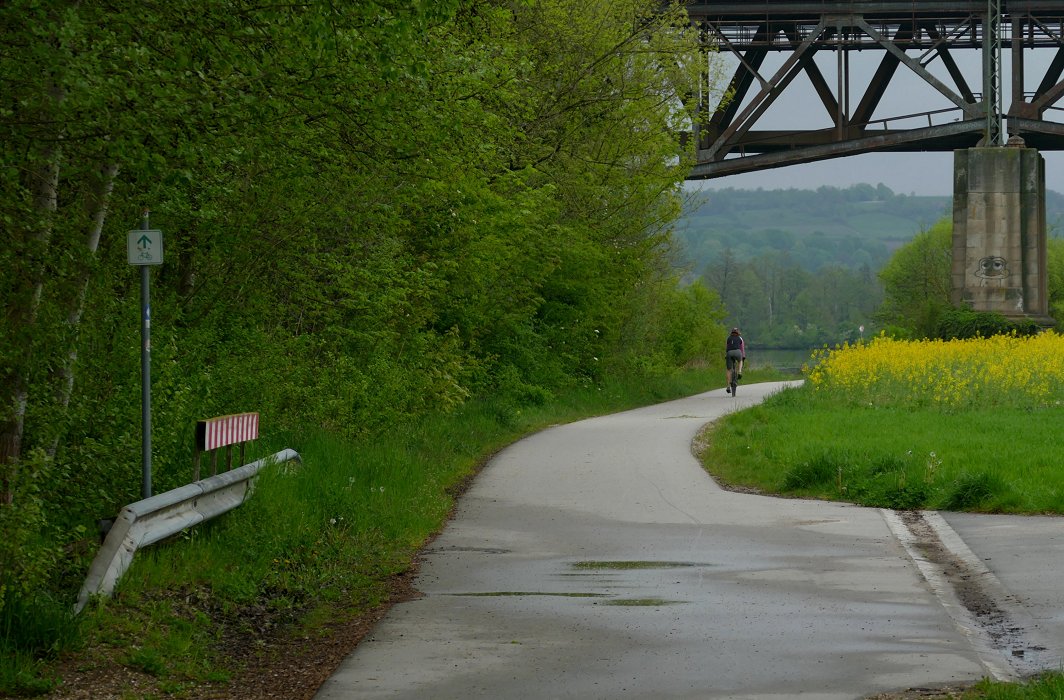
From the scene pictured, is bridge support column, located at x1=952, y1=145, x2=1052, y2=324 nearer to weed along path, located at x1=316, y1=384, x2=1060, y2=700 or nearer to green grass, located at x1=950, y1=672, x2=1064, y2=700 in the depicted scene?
weed along path, located at x1=316, y1=384, x2=1060, y2=700

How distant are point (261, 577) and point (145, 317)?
206 centimetres

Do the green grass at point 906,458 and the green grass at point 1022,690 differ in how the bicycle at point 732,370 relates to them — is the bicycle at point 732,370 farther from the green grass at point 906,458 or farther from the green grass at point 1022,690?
the green grass at point 1022,690

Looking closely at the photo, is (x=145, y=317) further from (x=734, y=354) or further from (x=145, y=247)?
(x=734, y=354)

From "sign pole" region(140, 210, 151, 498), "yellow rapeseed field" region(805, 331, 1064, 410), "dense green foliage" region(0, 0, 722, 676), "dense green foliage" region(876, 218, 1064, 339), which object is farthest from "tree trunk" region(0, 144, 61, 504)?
"dense green foliage" region(876, 218, 1064, 339)

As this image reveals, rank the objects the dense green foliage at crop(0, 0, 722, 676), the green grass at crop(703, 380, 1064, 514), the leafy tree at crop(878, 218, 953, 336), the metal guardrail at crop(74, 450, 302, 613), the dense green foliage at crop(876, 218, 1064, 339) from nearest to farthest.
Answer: the dense green foliage at crop(0, 0, 722, 676)
the metal guardrail at crop(74, 450, 302, 613)
the green grass at crop(703, 380, 1064, 514)
the dense green foliage at crop(876, 218, 1064, 339)
the leafy tree at crop(878, 218, 953, 336)

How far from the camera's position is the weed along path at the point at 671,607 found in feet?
25.7

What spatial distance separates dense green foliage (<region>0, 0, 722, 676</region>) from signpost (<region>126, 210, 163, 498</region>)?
0.18 meters

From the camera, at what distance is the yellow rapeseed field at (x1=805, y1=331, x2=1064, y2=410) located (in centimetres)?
2509

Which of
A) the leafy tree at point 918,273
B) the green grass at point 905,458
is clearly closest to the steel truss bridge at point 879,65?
the green grass at point 905,458

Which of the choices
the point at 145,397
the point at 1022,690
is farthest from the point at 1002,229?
the point at 1022,690

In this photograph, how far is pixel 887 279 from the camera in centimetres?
10656

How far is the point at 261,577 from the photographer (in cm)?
1048

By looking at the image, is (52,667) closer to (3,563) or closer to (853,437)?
(3,563)

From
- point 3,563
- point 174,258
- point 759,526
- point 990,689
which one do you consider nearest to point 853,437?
point 759,526
